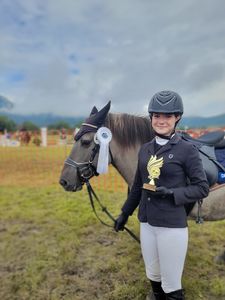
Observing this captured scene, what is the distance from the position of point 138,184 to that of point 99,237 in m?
2.65

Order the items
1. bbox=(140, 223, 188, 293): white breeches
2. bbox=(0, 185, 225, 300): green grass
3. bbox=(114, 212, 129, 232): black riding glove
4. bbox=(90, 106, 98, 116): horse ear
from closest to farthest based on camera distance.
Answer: bbox=(140, 223, 188, 293): white breeches < bbox=(114, 212, 129, 232): black riding glove < bbox=(90, 106, 98, 116): horse ear < bbox=(0, 185, 225, 300): green grass

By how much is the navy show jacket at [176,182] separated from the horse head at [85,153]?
703mm

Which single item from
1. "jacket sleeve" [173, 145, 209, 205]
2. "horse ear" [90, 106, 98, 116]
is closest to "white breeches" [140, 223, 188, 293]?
"jacket sleeve" [173, 145, 209, 205]

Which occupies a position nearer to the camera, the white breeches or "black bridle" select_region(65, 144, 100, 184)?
the white breeches

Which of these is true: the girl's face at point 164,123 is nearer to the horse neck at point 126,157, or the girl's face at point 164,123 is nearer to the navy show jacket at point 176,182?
the navy show jacket at point 176,182

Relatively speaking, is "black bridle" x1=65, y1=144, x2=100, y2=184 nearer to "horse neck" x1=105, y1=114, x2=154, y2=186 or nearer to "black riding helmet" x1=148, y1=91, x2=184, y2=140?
"horse neck" x1=105, y1=114, x2=154, y2=186

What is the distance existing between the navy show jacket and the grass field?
1.51 meters

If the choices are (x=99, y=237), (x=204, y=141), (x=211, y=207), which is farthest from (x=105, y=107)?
(x=99, y=237)

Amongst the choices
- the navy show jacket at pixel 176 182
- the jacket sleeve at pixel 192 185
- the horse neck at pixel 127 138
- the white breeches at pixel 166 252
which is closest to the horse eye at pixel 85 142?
the horse neck at pixel 127 138

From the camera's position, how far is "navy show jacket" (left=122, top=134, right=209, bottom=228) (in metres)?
1.80

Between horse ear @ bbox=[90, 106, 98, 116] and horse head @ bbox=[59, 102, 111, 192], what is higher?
horse ear @ bbox=[90, 106, 98, 116]

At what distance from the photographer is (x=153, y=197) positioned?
6.27 ft

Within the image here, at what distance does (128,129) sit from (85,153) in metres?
0.45

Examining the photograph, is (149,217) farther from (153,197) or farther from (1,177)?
(1,177)
